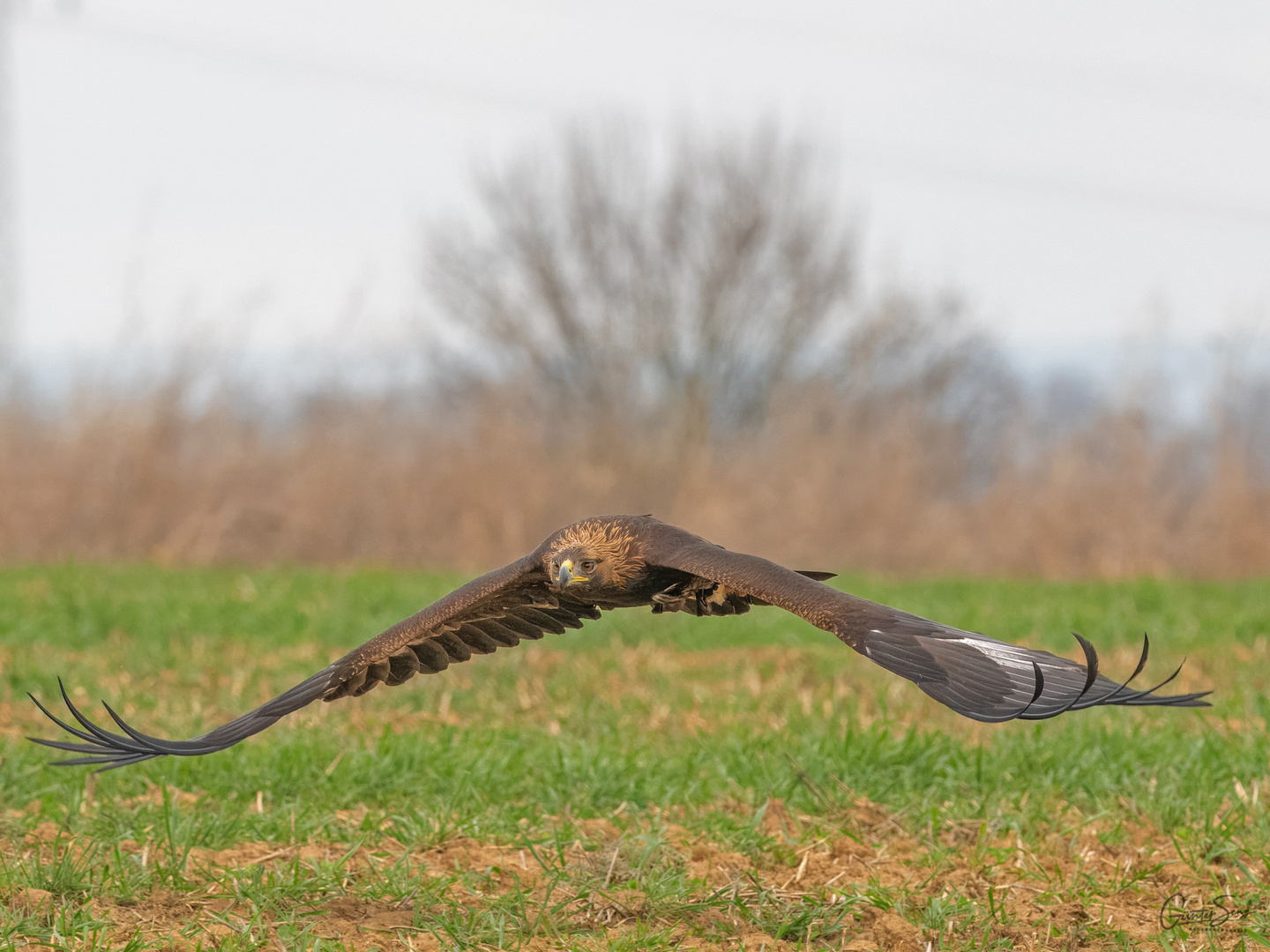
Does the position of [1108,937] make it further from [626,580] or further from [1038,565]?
[1038,565]

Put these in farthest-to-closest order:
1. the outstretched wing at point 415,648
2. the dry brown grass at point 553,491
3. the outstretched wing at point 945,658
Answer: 1. the dry brown grass at point 553,491
2. the outstretched wing at point 415,648
3. the outstretched wing at point 945,658

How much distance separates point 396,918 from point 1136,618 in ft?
20.7

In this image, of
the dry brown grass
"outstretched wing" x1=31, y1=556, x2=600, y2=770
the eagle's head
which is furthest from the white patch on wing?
the dry brown grass

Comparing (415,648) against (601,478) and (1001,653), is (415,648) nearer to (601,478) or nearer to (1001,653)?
(1001,653)

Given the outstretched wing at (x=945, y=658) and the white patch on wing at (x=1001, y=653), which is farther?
the white patch on wing at (x=1001, y=653)

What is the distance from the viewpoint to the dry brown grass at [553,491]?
Answer: 1245 cm

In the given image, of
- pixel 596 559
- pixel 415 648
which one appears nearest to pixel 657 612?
pixel 596 559

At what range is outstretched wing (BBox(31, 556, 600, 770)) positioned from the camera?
3271 mm

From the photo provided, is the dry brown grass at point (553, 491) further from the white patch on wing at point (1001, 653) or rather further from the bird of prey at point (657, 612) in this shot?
the white patch on wing at point (1001, 653)

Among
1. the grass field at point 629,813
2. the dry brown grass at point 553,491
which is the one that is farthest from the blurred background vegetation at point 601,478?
the grass field at point 629,813

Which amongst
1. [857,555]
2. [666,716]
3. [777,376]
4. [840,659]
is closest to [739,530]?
[857,555]

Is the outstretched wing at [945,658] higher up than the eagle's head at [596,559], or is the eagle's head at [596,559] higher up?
the eagle's head at [596,559]

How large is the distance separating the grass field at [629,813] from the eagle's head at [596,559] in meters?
0.74

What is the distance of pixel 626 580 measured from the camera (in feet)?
12.0
